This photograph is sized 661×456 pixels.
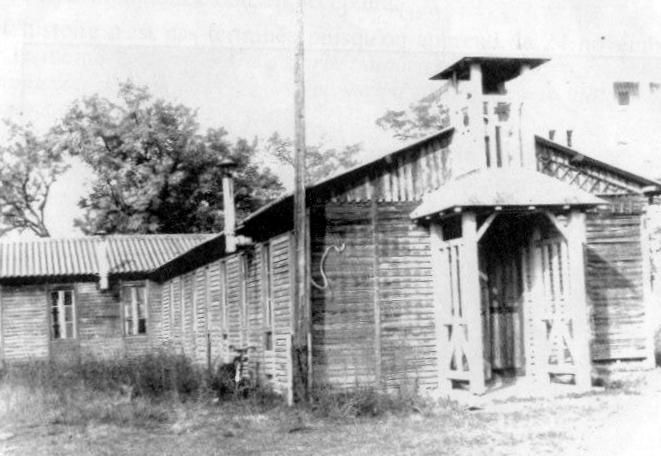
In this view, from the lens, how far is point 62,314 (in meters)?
29.3

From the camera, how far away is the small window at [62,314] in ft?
95.9

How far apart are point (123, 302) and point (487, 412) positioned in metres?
20.4

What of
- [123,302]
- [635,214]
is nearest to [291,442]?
[635,214]

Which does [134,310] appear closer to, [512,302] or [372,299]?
[372,299]

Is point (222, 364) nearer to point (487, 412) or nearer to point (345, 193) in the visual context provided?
point (345, 193)

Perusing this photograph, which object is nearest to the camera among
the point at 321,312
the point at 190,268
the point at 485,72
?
the point at 321,312

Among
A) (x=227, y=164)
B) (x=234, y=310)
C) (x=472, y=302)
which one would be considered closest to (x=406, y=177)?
(x=472, y=302)

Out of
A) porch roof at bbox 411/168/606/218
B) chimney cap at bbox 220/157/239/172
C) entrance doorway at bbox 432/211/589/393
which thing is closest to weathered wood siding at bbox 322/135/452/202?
porch roof at bbox 411/168/606/218

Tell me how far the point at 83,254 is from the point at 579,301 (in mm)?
22126

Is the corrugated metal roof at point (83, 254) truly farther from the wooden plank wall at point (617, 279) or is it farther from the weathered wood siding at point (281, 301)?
the wooden plank wall at point (617, 279)

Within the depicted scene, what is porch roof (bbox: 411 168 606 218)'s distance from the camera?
1303 centimetres

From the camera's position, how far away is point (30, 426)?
1207 cm

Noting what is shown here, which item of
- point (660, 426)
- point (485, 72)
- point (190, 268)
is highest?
point (485, 72)

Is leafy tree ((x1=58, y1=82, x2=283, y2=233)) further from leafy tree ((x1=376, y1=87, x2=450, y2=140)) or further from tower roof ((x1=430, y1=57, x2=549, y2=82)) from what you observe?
tower roof ((x1=430, y1=57, x2=549, y2=82))
